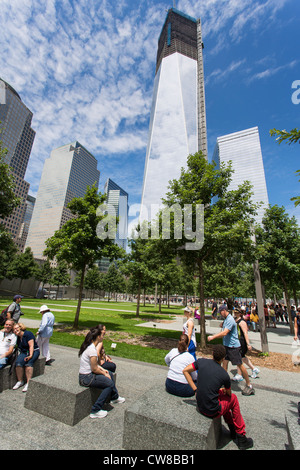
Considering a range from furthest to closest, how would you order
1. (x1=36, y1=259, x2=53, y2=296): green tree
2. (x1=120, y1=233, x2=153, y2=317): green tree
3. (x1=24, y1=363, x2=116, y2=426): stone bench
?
(x1=36, y1=259, x2=53, y2=296): green tree
(x1=120, y1=233, x2=153, y2=317): green tree
(x1=24, y1=363, x2=116, y2=426): stone bench

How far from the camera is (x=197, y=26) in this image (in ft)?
565

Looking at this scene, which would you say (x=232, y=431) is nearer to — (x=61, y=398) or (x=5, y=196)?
(x=61, y=398)

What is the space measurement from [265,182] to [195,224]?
6903 inches

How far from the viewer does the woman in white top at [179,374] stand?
151 inches

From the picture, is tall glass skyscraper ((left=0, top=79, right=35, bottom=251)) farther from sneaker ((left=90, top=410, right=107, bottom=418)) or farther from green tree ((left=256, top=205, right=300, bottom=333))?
sneaker ((left=90, top=410, right=107, bottom=418))

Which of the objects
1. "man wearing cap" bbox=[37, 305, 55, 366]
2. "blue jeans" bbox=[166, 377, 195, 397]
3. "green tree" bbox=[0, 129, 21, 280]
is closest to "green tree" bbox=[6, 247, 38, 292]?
"green tree" bbox=[0, 129, 21, 280]

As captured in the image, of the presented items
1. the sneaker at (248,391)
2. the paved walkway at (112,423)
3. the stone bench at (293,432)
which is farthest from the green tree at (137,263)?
the stone bench at (293,432)

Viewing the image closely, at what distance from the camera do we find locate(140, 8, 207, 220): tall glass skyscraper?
147m

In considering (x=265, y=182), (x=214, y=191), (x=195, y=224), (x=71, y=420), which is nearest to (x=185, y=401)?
(x=71, y=420)

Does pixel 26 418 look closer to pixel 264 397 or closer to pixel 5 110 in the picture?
pixel 264 397

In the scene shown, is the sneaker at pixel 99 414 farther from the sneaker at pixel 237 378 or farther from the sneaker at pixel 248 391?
the sneaker at pixel 237 378

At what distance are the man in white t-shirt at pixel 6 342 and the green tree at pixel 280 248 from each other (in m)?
14.4

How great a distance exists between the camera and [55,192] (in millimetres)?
184875

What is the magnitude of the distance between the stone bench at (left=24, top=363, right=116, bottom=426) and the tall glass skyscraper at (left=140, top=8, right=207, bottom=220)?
13705 centimetres
